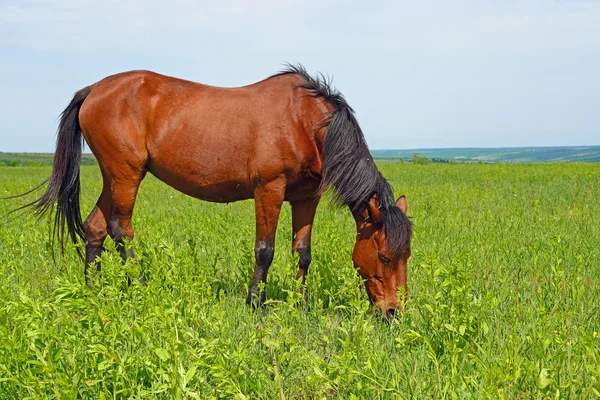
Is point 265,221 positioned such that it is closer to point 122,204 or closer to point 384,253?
point 384,253

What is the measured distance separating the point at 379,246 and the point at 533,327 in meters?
1.28

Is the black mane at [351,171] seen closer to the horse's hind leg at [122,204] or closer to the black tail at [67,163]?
the horse's hind leg at [122,204]

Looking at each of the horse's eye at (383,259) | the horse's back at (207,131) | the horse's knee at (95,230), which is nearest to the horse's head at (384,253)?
the horse's eye at (383,259)

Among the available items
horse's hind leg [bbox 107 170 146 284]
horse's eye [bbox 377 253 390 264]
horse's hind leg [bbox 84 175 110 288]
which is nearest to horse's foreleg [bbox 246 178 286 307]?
horse's eye [bbox 377 253 390 264]

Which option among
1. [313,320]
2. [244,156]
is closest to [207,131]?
[244,156]

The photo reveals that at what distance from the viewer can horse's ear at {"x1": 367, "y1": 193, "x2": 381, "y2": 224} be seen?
4.27 meters

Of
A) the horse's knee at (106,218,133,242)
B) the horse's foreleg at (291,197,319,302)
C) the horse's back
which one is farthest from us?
the horse's knee at (106,218,133,242)

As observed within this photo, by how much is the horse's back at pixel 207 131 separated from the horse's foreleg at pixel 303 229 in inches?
12.3

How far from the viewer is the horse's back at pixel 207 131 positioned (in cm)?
468

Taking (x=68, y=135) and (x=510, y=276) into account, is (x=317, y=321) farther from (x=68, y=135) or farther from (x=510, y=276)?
(x=68, y=135)

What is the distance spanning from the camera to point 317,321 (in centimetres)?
423

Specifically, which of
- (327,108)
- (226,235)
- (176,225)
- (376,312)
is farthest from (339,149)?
(176,225)

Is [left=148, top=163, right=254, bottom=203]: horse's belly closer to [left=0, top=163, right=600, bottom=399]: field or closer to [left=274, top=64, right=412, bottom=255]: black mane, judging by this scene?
[left=0, top=163, right=600, bottom=399]: field

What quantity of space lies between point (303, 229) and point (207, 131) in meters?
1.31
